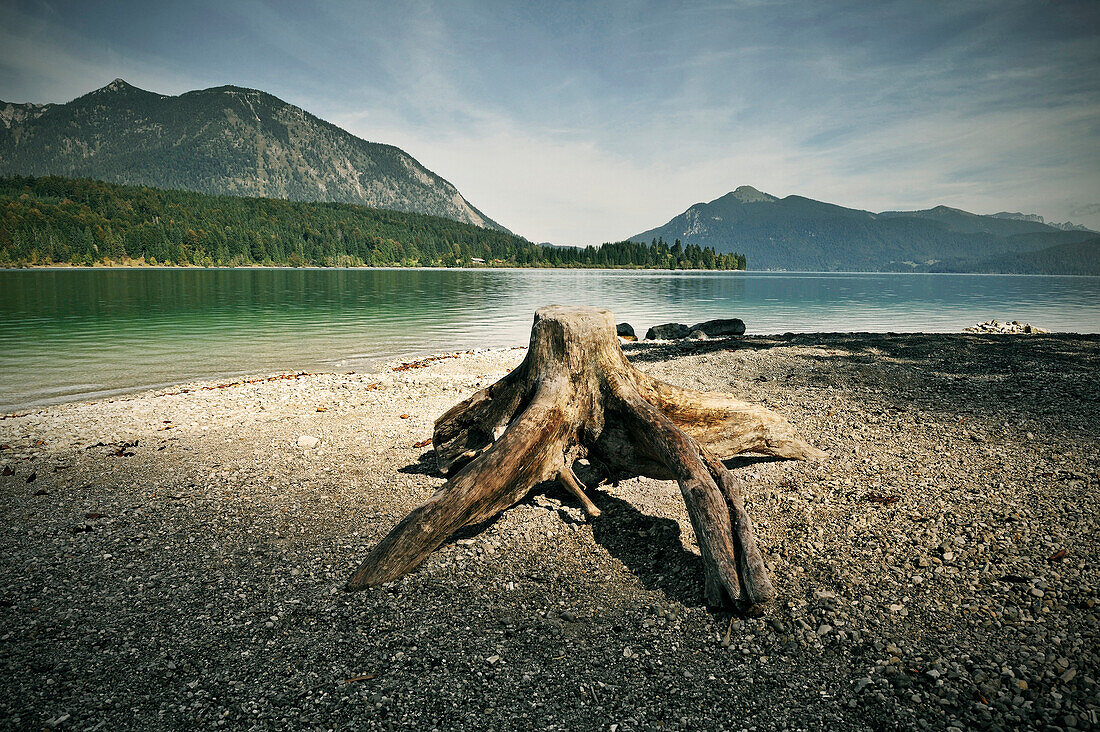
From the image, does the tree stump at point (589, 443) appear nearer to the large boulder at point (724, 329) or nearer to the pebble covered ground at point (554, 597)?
the pebble covered ground at point (554, 597)

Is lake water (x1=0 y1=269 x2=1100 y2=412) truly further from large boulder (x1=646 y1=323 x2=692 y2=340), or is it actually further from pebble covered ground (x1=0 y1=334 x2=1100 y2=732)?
pebble covered ground (x1=0 y1=334 x2=1100 y2=732)

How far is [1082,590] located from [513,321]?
35.2 m

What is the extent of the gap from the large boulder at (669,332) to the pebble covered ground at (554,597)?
20.3 meters

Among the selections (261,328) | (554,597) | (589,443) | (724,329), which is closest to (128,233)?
(261,328)

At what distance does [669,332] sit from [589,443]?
78.2ft

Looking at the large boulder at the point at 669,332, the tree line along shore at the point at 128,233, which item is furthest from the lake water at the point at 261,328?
the tree line along shore at the point at 128,233

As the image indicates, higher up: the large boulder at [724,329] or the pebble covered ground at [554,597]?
the large boulder at [724,329]

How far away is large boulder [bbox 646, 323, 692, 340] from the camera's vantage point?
29.1 meters

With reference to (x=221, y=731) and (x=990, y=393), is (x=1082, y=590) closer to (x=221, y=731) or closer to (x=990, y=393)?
(x=221, y=731)

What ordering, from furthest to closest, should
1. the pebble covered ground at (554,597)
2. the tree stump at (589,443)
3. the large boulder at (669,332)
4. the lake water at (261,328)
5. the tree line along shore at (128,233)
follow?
the tree line along shore at (128,233)
the large boulder at (669,332)
the lake water at (261,328)
the tree stump at (589,443)
the pebble covered ground at (554,597)

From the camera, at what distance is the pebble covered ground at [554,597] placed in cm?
340

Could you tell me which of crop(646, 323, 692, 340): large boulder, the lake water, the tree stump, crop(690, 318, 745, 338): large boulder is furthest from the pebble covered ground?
crop(646, 323, 692, 340): large boulder

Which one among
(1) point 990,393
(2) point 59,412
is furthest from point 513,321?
(1) point 990,393

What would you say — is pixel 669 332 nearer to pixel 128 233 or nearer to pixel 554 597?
pixel 554 597
